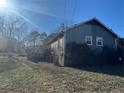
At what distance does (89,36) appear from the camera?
904 inches

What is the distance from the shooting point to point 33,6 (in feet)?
70.4

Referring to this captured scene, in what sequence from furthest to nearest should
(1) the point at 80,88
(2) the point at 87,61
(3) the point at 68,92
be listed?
(2) the point at 87,61
(1) the point at 80,88
(3) the point at 68,92

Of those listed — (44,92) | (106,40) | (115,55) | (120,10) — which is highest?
(120,10)

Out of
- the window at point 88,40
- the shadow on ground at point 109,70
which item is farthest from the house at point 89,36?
the shadow on ground at point 109,70

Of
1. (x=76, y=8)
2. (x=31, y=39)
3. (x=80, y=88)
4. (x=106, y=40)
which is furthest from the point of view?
(x=31, y=39)

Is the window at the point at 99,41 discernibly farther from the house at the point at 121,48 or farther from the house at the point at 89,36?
the house at the point at 121,48

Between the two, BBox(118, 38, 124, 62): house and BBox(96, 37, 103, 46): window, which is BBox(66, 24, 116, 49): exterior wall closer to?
BBox(96, 37, 103, 46): window

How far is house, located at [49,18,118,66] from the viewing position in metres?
22.1

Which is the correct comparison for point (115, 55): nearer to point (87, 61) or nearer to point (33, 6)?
point (87, 61)

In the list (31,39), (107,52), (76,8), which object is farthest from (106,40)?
(31,39)

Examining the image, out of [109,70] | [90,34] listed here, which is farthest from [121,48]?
[109,70]

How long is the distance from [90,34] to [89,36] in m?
0.27

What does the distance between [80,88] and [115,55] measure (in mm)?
16509

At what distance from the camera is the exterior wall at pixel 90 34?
72.8ft
